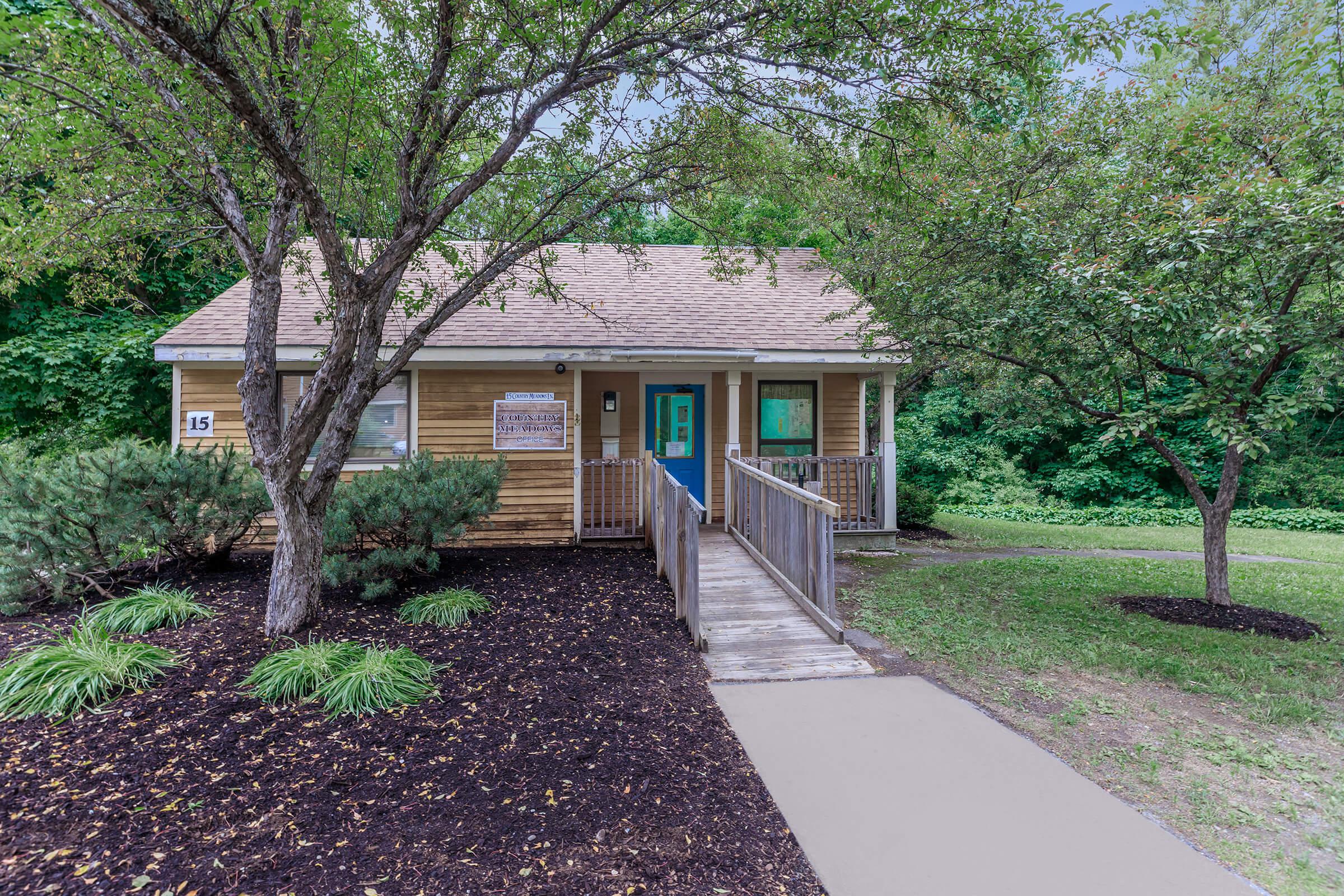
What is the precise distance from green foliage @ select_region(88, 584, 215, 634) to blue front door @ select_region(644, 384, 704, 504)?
589 centimetres

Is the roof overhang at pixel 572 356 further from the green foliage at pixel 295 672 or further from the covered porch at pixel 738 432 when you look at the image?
the green foliage at pixel 295 672

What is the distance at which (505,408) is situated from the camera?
827cm

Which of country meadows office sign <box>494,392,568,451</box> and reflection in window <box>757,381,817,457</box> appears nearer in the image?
country meadows office sign <box>494,392,568,451</box>

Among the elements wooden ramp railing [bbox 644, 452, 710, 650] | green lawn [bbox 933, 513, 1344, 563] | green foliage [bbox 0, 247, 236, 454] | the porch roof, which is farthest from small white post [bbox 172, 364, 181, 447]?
green lawn [bbox 933, 513, 1344, 563]

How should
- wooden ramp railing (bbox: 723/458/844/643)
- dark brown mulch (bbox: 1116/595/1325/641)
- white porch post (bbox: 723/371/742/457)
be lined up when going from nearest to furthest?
wooden ramp railing (bbox: 723/458/844/643) → dark brown mulch (bbox: 1116/595/1325/641) → white porch post (bbox: 723/371/742/457)

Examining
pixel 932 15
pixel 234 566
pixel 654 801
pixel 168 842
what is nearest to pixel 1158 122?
pixel 932 15

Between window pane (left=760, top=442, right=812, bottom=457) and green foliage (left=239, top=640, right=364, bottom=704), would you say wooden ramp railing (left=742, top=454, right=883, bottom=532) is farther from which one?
green foliage (left=239, top=640, right=364, bottom=704)

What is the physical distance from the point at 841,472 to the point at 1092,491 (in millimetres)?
11171

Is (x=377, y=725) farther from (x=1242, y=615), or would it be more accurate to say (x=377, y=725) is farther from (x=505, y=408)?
(x=1242, y=615)

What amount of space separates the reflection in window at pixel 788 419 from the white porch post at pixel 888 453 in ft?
3.62

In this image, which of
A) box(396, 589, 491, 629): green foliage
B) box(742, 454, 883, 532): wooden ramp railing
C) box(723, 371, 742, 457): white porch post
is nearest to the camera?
box(396, 589, 491, 629): green foliage

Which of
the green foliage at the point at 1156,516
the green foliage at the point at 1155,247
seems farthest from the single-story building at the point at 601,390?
the green foliage at the point at 1156,516

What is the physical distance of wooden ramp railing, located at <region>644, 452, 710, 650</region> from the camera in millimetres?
4750

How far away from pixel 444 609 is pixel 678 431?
530cm
